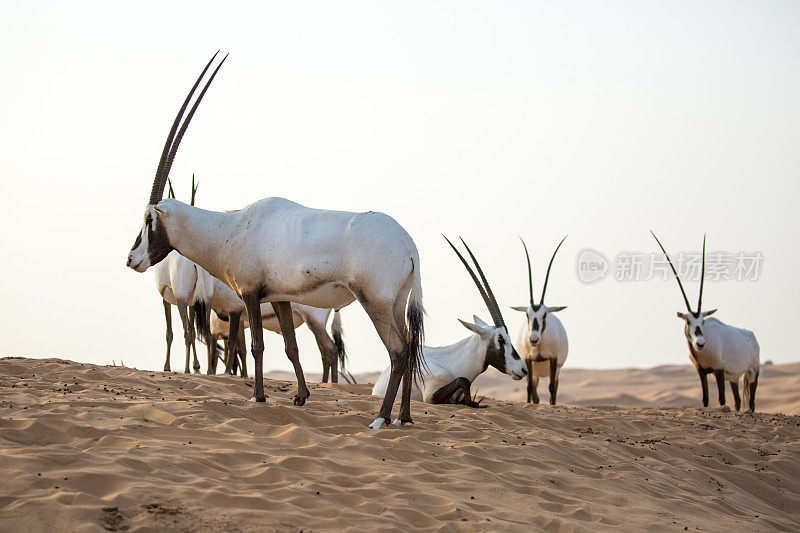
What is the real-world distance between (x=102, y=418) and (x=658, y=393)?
96.1 feet

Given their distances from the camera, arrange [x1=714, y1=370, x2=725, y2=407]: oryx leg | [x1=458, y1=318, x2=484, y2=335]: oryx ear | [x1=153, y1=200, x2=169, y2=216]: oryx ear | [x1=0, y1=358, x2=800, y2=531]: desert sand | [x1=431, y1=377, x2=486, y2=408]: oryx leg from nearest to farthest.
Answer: [x1=0, y1=358, x2=800, y2=531]: desert sand < [x1=153, y1=200, x2=169, y2=216]: oryx ear < [x1=431, y1=377, x2=486, y2=408]: oryx leg < [x1=458, y1=318, x2=484, y2=335]: oryx ear < [x1=714, y1=370, x2=725, y2=407]: oryx leg

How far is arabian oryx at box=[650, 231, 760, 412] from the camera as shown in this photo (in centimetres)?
1387

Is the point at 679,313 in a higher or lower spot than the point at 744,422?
higher

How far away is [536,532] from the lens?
172 inches

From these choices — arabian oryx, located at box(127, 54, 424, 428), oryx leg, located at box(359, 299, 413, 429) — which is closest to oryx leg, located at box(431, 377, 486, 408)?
arabian oryx, located at box(127, 54, 424, 428)

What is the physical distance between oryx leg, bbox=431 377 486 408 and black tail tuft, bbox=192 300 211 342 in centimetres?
435

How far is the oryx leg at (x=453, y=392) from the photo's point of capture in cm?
905

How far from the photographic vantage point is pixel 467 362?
9.59 metres

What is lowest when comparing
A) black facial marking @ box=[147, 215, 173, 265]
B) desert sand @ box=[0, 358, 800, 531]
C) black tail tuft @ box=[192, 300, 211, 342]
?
desert sand @ box=[0, 358, 800, 531]

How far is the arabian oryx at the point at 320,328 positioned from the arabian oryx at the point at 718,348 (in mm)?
5598

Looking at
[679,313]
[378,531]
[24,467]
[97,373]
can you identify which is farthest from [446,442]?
[679,313]

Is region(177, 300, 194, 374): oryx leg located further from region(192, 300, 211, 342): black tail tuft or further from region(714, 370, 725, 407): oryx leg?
region(714, 370, 725, 407): oryx leg

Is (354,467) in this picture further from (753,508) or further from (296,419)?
(753,508)

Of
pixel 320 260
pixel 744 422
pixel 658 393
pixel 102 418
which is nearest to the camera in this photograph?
pixel 102 418
